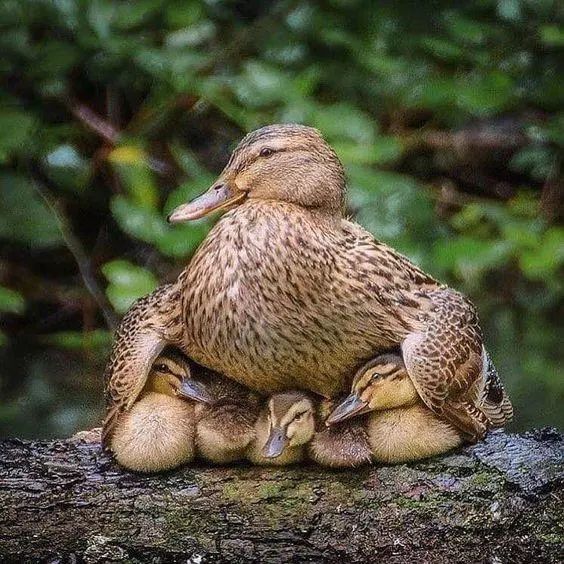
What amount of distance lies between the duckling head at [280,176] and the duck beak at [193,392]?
0.32 m

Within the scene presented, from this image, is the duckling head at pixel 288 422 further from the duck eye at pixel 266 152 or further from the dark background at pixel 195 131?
the dark background at pixel 195 131

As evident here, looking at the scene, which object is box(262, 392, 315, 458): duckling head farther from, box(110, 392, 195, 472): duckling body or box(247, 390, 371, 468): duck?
box(110, 392, 195, 472): duckling body

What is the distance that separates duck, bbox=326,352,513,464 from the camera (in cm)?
261

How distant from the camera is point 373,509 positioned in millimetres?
2678

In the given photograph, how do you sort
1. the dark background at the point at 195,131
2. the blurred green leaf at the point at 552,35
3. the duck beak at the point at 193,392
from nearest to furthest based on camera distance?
the duck beak at the point at 193,392 < the dark background at the point at 195,131 < the blurred green leaf at the point at 552,35

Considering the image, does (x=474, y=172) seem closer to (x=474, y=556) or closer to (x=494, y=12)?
(x=494, y=12)

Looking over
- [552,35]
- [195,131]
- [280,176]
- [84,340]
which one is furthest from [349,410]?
[195,131]

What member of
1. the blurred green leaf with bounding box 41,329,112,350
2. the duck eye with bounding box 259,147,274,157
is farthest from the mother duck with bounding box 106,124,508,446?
the blurred green leaf with bounding box 41,329,112,350

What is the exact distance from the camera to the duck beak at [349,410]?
261cm

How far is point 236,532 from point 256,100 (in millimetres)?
2387

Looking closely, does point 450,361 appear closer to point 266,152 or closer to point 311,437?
point 311,437

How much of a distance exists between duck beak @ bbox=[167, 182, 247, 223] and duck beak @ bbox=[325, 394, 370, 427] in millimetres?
474

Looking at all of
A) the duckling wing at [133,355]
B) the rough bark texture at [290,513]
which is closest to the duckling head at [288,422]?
the rough bark texture at [290,513]

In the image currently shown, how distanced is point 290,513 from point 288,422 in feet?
0.61
